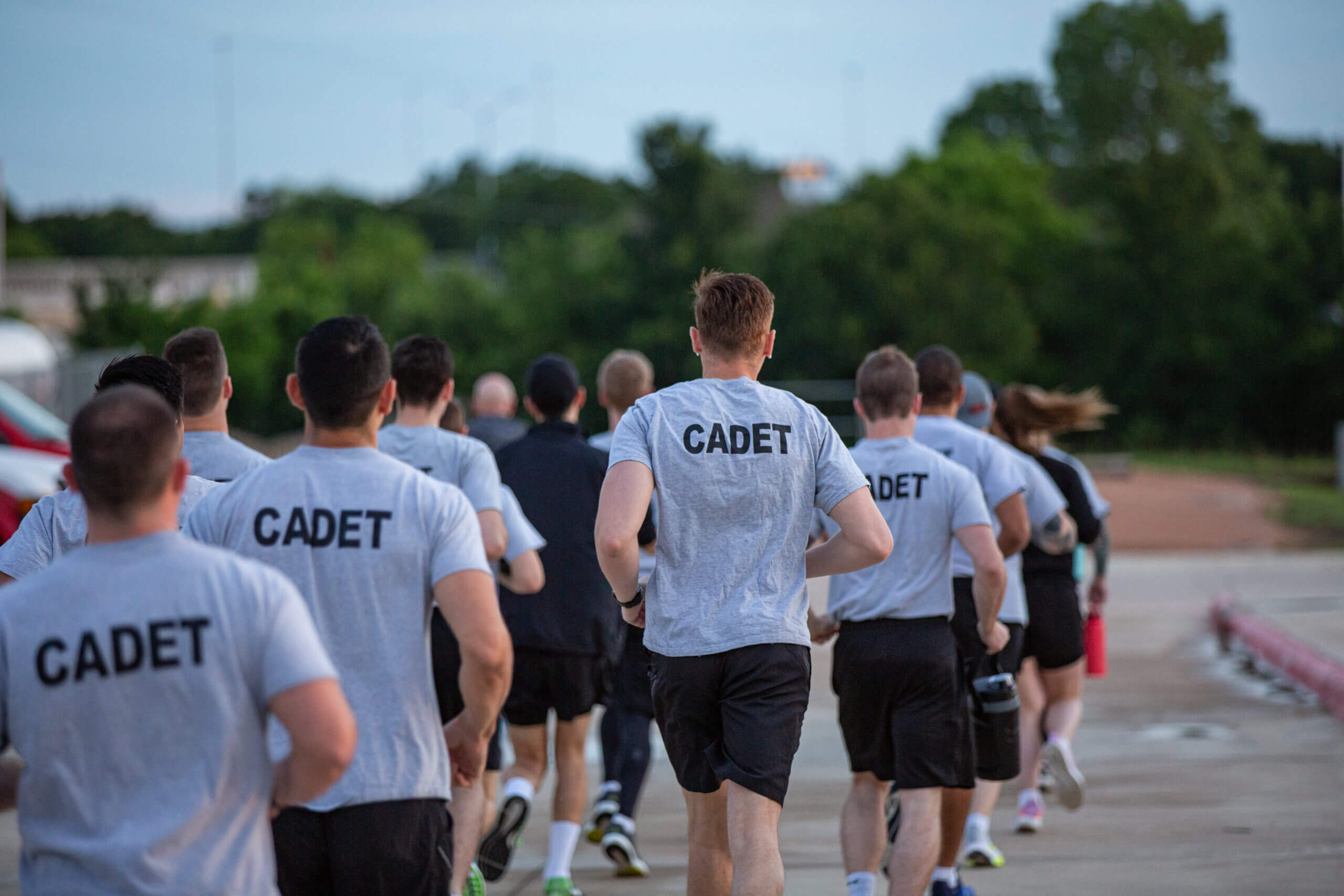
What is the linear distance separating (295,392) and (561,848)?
3191 millimetres

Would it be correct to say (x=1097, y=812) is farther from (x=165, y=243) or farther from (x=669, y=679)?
(x=165, y=243)

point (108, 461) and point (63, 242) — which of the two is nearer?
point (108, 461)

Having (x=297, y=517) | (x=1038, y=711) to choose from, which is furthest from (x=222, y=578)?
(x=1038, y=711)

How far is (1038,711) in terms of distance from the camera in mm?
7227

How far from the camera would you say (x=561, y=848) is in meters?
5.98

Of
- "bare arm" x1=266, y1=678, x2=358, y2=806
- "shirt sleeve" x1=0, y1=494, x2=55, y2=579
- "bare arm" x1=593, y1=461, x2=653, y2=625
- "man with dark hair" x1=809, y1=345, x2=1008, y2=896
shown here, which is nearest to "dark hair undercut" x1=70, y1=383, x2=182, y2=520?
"bare arm" x1=266, y1=678, x2=358, y2=806

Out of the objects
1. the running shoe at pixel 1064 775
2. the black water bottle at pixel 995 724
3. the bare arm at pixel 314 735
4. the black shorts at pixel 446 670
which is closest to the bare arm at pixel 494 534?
the black shorts at pixel 446 670

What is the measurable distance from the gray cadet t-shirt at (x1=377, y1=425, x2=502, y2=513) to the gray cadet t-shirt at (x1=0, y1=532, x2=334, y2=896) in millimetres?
2677

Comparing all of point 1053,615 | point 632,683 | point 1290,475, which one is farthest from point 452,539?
point 1290,475

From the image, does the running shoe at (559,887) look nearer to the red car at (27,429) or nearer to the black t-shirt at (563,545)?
the black t-shirt at (563,545)

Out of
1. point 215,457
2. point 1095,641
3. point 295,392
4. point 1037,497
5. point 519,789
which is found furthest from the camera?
point 1095,641

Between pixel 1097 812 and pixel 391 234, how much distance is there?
254 feet

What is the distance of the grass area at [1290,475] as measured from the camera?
24062mm

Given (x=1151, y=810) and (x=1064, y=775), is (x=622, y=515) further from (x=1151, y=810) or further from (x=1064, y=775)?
(x=1151, y=810)
